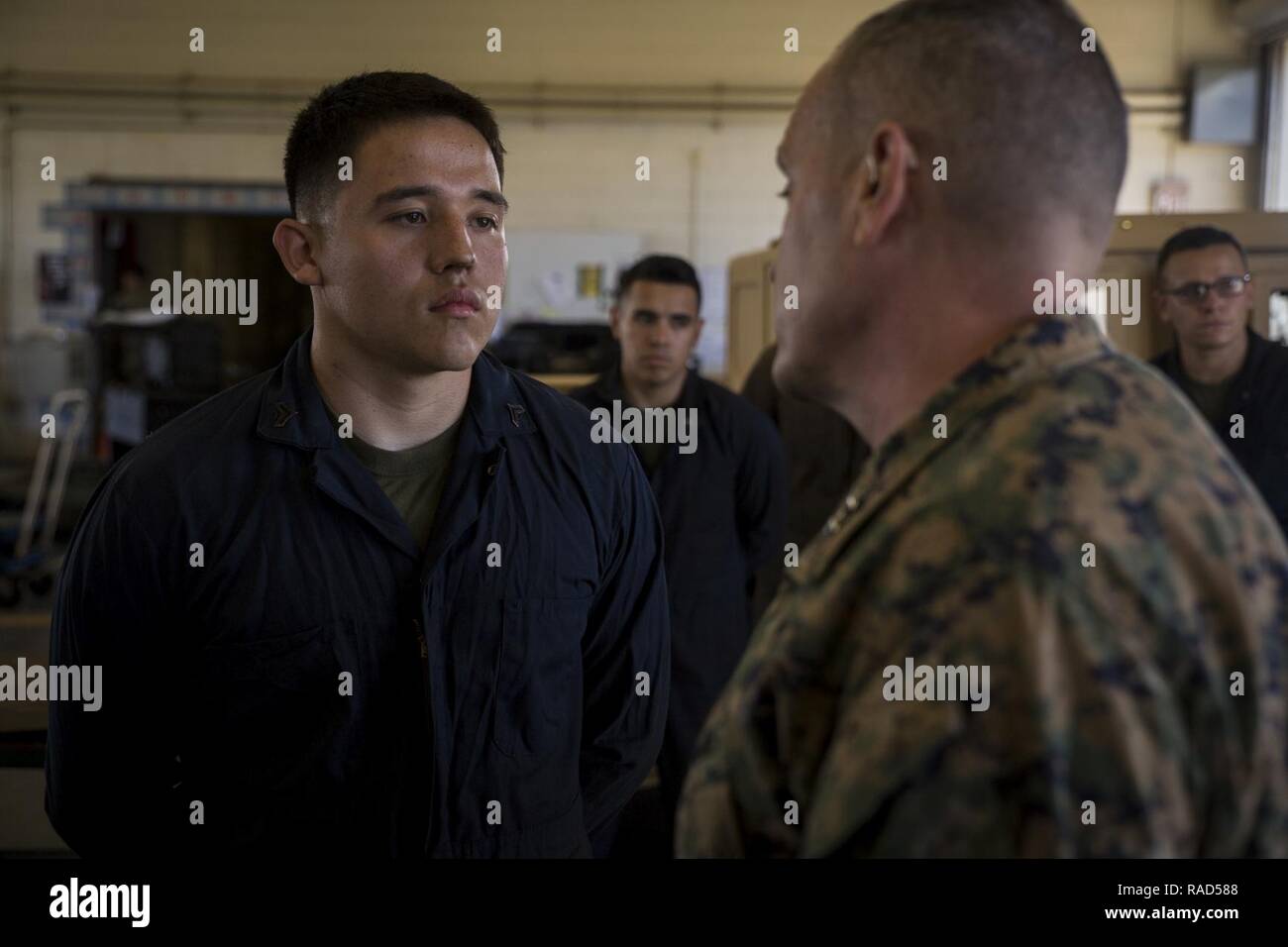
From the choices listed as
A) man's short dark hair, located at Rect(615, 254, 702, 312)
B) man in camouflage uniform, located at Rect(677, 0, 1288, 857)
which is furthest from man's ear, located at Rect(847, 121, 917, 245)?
man's short dark hair, located at Rect(615, 254, 702, 312)

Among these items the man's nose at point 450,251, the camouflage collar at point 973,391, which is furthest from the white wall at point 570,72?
the camouflage collar at point 973,391

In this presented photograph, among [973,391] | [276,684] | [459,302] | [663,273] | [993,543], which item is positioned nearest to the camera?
[993,543]

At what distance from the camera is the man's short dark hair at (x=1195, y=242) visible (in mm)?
2812

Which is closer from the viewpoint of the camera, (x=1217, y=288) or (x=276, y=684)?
(x=276, y=684)

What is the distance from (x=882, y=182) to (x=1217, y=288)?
212 cm

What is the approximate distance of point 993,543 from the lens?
0.75 metres

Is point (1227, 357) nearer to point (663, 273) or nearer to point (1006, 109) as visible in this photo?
point (663, 273)

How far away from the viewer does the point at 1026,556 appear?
2.42 ft

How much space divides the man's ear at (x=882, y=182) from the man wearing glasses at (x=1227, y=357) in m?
1.82

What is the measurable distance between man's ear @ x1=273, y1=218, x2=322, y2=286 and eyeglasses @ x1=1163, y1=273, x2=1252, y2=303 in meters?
2.03

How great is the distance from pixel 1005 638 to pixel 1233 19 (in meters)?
9.55

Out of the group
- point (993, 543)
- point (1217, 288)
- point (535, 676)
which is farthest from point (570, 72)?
point (993, 543)

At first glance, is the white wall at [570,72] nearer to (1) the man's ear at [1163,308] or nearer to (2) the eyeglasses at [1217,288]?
(1) the man's ear at [1163,308]
